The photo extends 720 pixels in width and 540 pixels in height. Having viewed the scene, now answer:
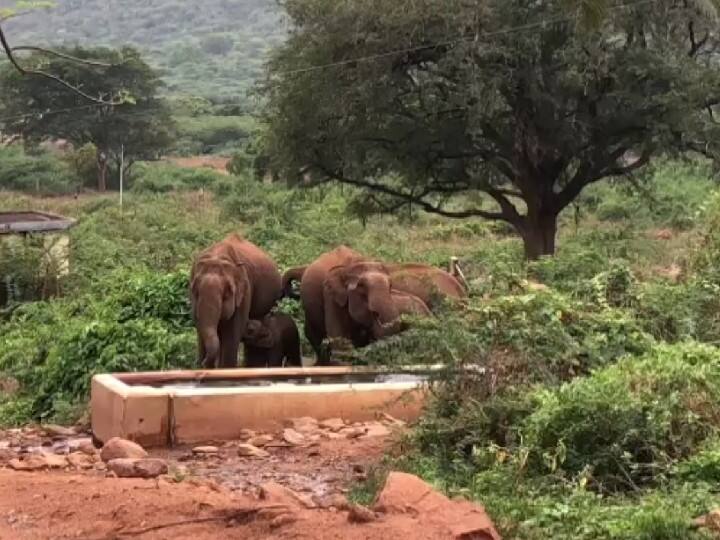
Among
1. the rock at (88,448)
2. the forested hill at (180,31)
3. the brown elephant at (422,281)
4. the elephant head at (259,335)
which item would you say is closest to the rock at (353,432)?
the rock at (88,448)

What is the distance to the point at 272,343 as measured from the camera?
13.9m

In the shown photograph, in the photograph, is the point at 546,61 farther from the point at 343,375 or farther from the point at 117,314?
the point at 343,375

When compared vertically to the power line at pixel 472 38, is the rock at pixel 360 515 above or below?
below

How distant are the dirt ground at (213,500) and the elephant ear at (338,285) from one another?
4.94 m

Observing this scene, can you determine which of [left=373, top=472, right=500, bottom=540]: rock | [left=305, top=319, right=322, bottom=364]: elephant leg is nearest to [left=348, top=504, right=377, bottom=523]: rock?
[left=373, top=472, right=500, bottom=540]: rock

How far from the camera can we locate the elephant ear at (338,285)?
44.1 ft

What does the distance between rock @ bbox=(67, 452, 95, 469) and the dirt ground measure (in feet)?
0.30

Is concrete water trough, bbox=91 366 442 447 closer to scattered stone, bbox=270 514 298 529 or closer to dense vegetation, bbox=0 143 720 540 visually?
dense vegetation, bbox=0 143 720 540

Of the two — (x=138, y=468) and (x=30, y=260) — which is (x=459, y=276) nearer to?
(x=138, y=468)

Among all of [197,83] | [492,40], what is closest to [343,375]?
[492,40]

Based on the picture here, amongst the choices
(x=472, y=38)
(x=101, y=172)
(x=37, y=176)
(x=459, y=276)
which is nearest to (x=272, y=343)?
(x=459, y=276)

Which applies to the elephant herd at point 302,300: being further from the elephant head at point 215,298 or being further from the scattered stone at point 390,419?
the scattered stone at point 390,419

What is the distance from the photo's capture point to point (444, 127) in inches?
966

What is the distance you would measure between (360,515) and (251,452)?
2609 millimetres
